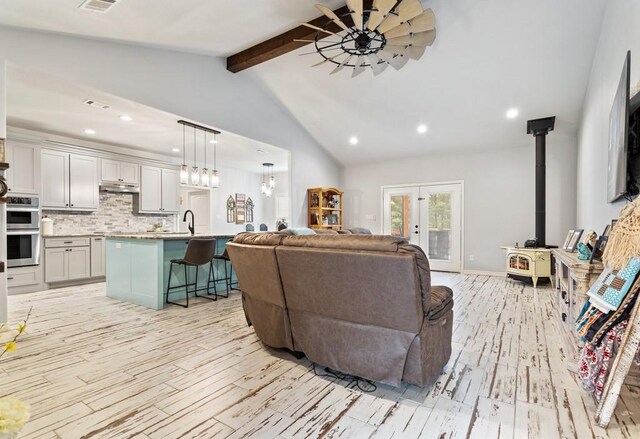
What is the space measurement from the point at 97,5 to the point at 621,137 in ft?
14.2

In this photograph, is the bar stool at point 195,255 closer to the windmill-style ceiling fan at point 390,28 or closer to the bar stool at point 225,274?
the bar stool at point 225,274

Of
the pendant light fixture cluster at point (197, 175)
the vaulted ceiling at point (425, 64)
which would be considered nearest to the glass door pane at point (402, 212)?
the vaulted ceiling at point (425, 64)

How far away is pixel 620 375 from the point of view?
5.28 ft

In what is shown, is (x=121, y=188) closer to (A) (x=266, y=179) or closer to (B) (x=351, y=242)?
(A) (x=266, y=179)

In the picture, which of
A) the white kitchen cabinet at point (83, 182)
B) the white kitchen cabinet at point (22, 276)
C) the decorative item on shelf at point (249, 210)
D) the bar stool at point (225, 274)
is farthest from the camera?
the decorative item on shelf at point (249, 210)

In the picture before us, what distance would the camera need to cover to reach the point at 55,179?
17.6ft

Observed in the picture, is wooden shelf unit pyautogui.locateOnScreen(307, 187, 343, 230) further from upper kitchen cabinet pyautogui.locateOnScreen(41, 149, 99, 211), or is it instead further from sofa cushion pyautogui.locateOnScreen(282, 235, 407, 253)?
sofa cushion pyautogui.locateOnScreen(282, 235, 407, 253)

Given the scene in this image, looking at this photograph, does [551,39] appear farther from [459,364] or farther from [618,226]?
[459,364]

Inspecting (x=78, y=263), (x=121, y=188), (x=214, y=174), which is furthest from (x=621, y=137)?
(x=121, y=188)

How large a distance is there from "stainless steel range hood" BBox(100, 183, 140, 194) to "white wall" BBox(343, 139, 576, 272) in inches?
223

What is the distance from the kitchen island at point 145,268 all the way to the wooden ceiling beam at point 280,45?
267cm

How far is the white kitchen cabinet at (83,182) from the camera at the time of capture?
18.4 ft

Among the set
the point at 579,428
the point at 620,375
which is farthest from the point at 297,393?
the point at 620,375

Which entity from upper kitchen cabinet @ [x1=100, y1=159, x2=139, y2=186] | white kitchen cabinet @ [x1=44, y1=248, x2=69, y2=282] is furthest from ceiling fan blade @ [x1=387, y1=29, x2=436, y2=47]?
white kitchen cabinet @ [x1=44, y1=248, x2=69, y2=282]
